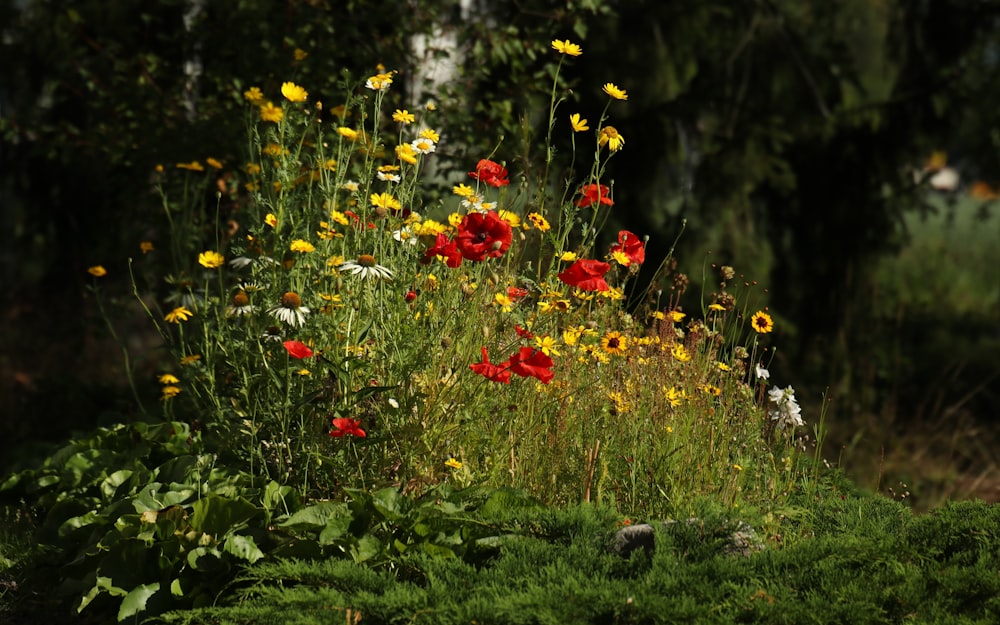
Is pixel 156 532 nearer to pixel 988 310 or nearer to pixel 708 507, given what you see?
pixel 708 507

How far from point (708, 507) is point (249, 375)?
5.00ft

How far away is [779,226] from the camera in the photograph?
698 centimetres

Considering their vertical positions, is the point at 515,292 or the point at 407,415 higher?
the point at 515,292

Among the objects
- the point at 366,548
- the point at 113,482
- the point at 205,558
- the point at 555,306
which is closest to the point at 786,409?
the point at 555,306

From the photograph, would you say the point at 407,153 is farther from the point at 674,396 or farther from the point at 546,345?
the point at 674,396

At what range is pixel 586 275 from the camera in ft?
10.9

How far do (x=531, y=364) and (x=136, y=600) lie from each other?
1.26 metres

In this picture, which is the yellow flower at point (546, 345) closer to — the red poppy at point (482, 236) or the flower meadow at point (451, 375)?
the flower meadow at point (451, 375)

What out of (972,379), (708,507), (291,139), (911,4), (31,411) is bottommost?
(31,411)

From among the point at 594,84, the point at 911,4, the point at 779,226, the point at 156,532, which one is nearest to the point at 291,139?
the point at 156,532

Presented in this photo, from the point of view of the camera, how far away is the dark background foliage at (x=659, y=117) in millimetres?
5738

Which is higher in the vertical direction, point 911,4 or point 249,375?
point 911,4

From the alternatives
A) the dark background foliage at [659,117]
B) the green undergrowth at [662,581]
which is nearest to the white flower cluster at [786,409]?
the green undergrowth at [662,581]

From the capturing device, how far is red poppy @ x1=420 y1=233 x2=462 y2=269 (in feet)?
10.7
